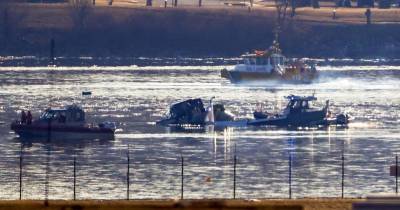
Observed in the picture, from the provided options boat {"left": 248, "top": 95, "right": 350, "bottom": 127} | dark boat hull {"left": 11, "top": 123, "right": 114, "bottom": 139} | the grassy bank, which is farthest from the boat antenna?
dark boat hull {"left": 11, "top": 123, "right": 114, "bottom": 139}

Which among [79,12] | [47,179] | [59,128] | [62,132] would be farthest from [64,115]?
[79,12]

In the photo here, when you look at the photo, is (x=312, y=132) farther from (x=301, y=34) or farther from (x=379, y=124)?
(x=301, y=34)

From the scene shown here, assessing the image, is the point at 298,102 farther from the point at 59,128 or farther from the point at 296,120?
the point at 59,128

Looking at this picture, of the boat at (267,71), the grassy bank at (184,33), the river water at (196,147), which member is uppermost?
the grassy bank at (184,33)

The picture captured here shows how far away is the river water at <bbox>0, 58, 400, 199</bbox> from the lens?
48812 millimetres

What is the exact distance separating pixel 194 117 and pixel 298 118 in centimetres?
440

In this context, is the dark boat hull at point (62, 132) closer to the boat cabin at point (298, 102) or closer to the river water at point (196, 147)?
the river water at point (196, 147)

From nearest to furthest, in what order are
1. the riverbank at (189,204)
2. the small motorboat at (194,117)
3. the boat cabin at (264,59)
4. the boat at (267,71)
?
the riverbank at (189,204) → the small motorboat at (194,117) → the boat at (267,71) → the boat cabin at (264,59)

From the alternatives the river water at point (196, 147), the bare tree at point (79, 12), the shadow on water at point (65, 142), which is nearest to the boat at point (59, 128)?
the shadow on water at point (65, 142)

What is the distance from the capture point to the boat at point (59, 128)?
6531 centimetres

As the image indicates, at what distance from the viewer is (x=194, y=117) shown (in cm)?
7469

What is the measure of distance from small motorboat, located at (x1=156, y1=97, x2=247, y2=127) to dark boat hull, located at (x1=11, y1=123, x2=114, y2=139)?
8356mm

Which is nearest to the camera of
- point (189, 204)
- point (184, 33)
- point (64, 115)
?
point (189, 204)

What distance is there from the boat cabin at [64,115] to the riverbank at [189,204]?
24.0 metres
